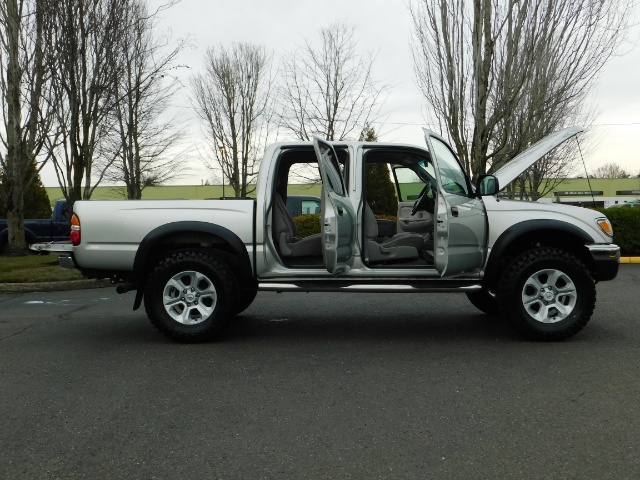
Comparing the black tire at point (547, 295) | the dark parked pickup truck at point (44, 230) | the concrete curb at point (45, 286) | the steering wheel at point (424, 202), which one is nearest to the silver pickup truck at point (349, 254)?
the black tire at point (547, 295)

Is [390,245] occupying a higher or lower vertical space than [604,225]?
lower

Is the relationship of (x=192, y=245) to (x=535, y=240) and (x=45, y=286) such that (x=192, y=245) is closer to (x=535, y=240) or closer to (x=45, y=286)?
(x=535, y=240)

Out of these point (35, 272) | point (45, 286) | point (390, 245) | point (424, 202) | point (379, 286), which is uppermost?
point (424, 202)

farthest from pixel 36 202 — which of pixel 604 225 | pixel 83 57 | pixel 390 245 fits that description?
pixel 604 225

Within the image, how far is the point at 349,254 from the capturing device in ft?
18.8

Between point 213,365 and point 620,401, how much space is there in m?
3.00

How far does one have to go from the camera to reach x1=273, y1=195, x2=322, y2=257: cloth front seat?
20.1 feet

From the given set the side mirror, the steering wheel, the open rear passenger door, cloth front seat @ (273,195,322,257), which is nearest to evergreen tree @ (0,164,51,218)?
cloth front seat @ (273,195,322,257)

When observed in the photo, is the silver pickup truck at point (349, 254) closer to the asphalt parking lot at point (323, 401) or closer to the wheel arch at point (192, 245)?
the wheel arch at point (192, 245)

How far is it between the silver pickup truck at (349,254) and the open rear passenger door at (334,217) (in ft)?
0.07

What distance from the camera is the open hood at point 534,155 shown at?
5.89 m

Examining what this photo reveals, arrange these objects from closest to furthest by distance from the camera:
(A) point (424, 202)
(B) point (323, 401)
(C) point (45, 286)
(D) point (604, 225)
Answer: (B) point (323, 401) → (D) point (604, 225) → (A) point (424, 202) → (C) point (45, 286)

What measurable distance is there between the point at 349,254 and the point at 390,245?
0.65 meters

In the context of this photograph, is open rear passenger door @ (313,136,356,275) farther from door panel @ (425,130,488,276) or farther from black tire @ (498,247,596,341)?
black tire @ (498,247,596,341)
